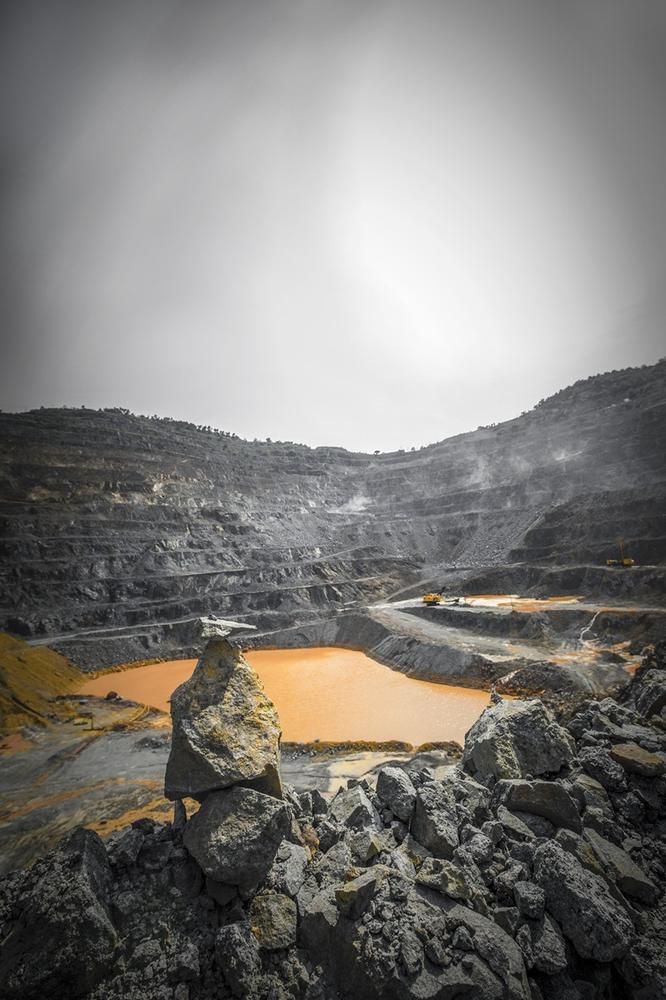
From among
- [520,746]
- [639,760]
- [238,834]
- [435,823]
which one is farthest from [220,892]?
[639,760]

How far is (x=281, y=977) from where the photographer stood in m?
4.93

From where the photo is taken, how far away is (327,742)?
51.9 feet

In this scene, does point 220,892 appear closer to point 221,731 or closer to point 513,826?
point 221,731

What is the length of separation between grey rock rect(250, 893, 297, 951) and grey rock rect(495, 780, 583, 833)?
403cm

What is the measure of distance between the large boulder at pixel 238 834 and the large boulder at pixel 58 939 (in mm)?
1177

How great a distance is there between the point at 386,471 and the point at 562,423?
2771cm

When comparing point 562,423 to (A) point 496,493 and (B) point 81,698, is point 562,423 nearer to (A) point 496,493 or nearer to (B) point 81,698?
(A) point 496,493

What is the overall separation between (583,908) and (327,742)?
11513 mm

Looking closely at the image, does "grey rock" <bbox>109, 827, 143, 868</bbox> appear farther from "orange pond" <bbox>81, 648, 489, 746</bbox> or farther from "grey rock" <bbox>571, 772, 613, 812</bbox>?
"orange pond" <bbox>81, 648, 489, 746</bbox>

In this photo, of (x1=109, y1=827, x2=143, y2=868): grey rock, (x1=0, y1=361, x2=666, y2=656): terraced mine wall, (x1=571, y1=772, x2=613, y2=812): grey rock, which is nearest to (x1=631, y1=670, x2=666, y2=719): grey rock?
(x1=571, y1=772, x2=613, y2=812): grey rock

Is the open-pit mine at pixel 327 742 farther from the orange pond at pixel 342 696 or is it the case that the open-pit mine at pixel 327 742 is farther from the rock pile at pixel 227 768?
the orange pond at pixel 342 696

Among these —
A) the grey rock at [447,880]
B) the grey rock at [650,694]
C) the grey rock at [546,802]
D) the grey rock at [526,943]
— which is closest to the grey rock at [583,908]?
the grey rock at [526,943]

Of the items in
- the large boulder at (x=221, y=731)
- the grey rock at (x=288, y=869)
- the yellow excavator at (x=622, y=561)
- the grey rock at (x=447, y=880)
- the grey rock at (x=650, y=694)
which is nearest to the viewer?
the grey rock at (x=447, y=880)

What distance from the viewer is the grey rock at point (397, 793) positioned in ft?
23.3
